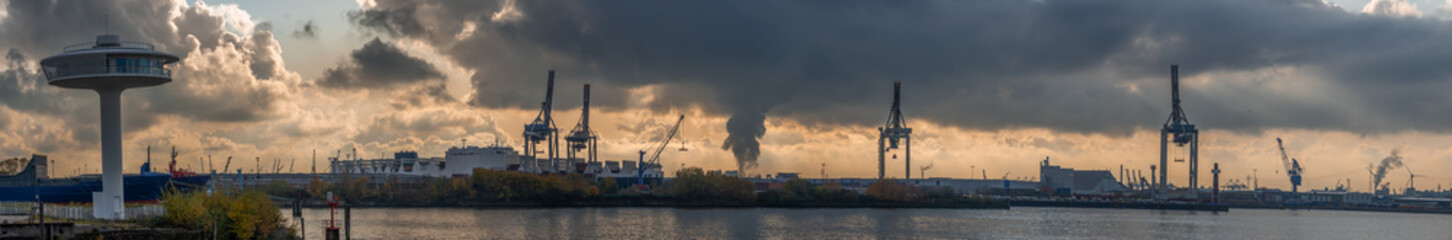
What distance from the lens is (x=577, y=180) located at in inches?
5640

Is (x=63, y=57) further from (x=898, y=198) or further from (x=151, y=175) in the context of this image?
(x=898, y=198)

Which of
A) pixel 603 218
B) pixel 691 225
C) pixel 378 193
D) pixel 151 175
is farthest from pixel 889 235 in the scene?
pixel 378 193

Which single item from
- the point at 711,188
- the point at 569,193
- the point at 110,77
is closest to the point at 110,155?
the point at 110,77

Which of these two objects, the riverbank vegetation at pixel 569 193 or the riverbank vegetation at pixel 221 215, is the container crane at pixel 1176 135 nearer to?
the riverbank vegetation at pixel 569 193

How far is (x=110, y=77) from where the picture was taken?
39344 millimetres

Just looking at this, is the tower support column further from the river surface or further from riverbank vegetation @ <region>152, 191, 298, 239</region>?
the river surface

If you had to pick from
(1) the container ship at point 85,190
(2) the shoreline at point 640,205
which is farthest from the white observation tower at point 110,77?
(2) the shoreline at point 640,205

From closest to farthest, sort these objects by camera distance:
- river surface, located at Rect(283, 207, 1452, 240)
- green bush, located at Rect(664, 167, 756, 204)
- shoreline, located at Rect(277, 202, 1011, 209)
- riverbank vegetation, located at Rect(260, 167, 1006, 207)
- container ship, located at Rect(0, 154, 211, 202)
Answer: container ship, located at Rect(0, 154, 211, 202)
river surface, located at Rect(283, 207, 1452, 240)
shoreline, located at Rect(277, 202, 1011, 209)
riverbank vegetation, located at Rect(260, 167, 1006, 207)
green bush, located at Rect(664, 167, 756, 204)

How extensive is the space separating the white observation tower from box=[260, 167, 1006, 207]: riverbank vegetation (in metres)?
78.3

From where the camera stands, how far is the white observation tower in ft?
129

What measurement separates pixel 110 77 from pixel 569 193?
294 ft

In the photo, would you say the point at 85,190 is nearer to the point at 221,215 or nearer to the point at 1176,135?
the point at 221,215

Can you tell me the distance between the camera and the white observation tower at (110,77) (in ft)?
129

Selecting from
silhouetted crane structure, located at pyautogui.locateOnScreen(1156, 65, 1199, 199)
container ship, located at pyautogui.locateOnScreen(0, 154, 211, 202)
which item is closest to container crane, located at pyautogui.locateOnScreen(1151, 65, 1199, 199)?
silhouetted crane structure, located at pyautogui.locateOnScreen(1156, 65, 1199, 199)
